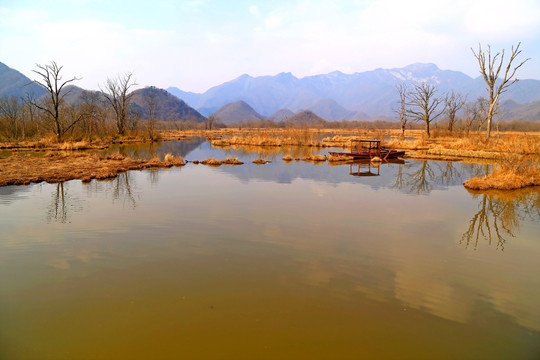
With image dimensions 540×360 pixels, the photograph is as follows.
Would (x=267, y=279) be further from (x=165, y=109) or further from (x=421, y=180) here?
(x=165, y=109)

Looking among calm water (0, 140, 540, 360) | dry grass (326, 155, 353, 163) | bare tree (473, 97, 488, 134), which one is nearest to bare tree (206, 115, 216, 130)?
bare tree (473, 97, 488, 134)

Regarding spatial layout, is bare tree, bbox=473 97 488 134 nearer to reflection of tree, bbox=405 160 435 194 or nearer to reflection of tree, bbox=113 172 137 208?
reflection of tree, bbox=405 160 435 194

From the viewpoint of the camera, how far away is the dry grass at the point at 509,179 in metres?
18.0

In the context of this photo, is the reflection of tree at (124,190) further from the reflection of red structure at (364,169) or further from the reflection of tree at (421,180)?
the reflection of red structure at (364,169)

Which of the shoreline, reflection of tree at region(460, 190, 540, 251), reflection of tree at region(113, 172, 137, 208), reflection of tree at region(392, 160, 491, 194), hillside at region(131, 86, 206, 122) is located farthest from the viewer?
hillside at region(131, 86, 206, 122)

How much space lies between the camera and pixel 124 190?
675 inches

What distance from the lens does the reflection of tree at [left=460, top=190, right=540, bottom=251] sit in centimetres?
1071

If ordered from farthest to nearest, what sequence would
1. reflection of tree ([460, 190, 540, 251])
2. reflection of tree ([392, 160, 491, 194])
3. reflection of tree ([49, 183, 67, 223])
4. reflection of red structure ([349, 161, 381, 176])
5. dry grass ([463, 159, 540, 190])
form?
reflection of red structure ([349, 161, 381, 176]), reflection of tree ([392, 160, 491, 194]), dry grass ([463, 159, 540, 190]), reflection of tree ([49, 183, 67, 223]), reflection of tree ([460, 190, 540, 251])

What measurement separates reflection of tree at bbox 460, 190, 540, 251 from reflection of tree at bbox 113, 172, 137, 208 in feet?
44.0

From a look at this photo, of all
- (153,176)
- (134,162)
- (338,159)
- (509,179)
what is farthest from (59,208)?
(338,159)

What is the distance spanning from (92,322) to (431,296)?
6.76 meters

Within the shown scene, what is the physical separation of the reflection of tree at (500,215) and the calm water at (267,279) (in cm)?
10

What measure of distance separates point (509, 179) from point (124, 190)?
2150 cm

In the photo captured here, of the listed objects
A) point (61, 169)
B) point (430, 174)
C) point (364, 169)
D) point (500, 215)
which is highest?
point (61, 169)
